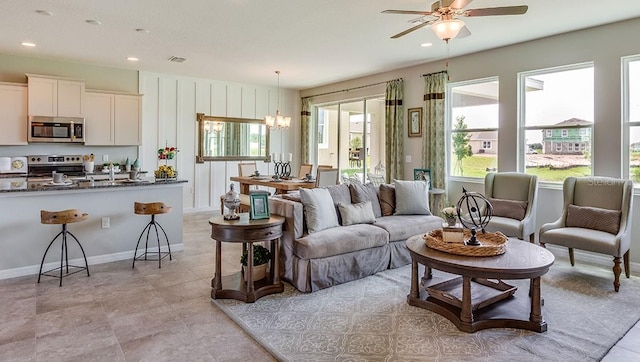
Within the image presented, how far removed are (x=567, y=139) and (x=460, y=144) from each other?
1.52 m

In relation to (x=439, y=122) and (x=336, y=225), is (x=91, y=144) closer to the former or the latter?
(x=336, y=225)

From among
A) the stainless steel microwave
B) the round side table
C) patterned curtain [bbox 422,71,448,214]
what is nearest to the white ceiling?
patterned curtain [bbox 422,71,448,214]

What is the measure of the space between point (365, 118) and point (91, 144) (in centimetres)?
501

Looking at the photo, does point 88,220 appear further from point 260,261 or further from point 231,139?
point 231,139

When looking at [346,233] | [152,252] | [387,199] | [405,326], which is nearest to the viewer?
[405,326]

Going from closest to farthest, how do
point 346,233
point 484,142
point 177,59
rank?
point 346,233, point 484,142, point 177,59

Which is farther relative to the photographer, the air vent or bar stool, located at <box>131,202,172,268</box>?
the air vent

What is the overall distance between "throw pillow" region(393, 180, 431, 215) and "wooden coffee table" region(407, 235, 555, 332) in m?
1.31

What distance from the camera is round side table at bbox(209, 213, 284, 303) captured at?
322 cm

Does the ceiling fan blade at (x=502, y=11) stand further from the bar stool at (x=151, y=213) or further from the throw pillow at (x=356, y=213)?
the bar stool at (x=151, y=213)

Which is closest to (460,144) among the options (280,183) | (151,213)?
(280,183)

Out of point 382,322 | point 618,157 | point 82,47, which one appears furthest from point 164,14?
point 618,157

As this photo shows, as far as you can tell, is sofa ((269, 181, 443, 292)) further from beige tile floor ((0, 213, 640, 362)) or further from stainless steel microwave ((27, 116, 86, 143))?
stainless steel microwave ((27, 116, 86, 143))

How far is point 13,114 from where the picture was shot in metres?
5.92
